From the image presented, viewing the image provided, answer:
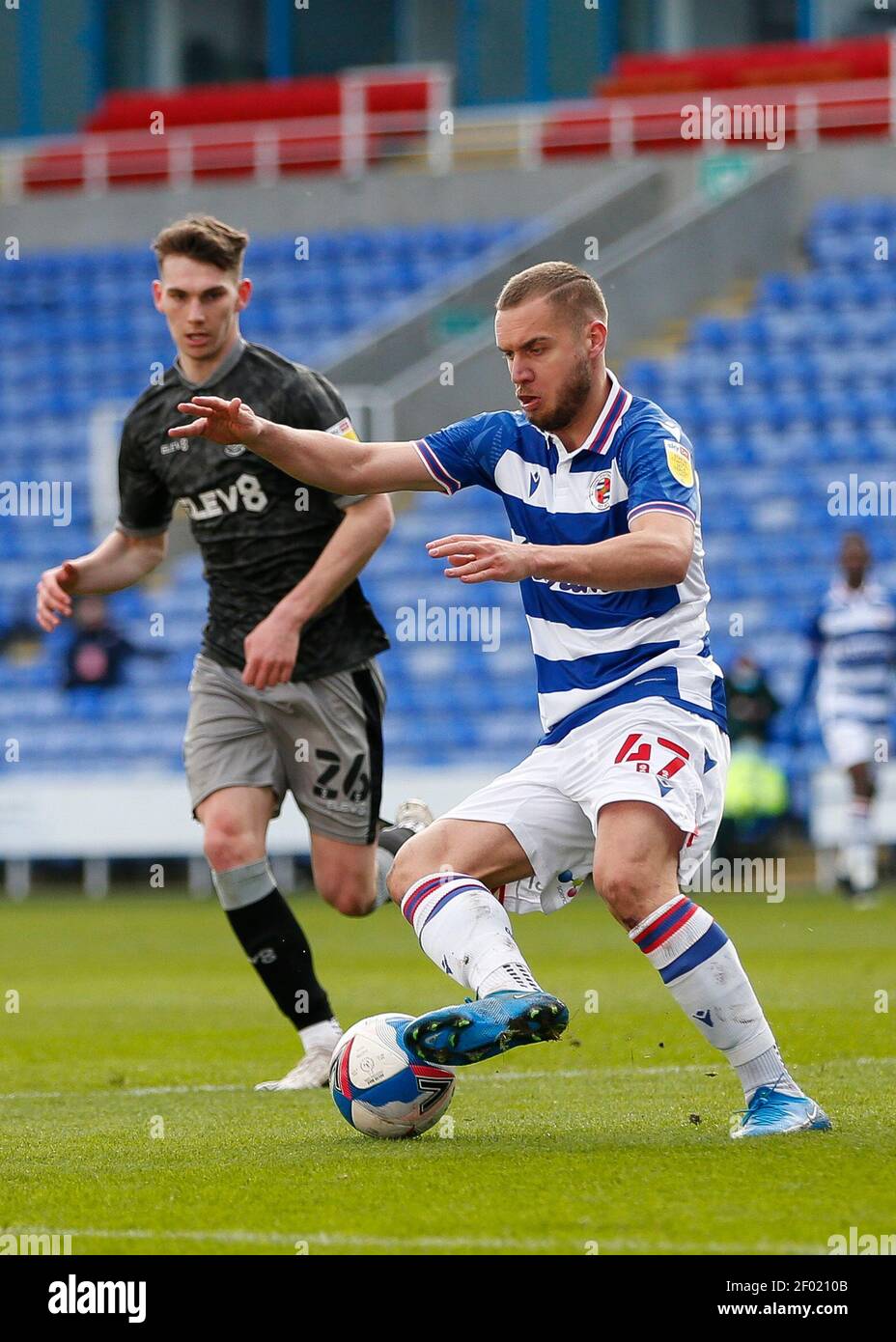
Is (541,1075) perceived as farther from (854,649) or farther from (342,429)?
(854,649)

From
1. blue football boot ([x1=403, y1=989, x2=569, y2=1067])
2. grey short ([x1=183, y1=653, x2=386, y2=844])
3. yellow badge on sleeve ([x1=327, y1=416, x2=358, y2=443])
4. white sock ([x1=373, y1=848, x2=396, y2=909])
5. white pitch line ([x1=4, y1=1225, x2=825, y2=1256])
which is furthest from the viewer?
white sock ([x1=373, y1=848, x2=396, y2=909])

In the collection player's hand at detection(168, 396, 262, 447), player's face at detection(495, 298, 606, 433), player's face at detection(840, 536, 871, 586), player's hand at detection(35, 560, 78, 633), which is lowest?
player's hand at detection(35, 560, 78, 633)

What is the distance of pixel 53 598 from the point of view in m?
6.85

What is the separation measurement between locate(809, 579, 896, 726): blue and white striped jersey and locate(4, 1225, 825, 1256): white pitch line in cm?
1100

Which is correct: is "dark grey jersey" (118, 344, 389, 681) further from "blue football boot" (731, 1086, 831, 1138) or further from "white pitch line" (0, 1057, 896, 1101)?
"blue football boot" (731, 1086, 831, 1138)

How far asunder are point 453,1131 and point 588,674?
120 centimetres

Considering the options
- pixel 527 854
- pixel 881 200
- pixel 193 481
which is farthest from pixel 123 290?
pixel 527 854

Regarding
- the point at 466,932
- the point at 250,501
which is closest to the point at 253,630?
the point at 250,501

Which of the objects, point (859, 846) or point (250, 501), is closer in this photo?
point (250, 501)

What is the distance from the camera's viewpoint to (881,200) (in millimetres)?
22078

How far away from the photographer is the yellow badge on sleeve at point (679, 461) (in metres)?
5.21

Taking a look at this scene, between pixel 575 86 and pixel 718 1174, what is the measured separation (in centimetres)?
2511

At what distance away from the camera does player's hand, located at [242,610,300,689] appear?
21.2 ft

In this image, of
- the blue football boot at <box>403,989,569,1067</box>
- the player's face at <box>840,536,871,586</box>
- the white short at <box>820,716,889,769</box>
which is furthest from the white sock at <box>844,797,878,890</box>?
the blue football boot at <box>403,989,569,1067</box>
